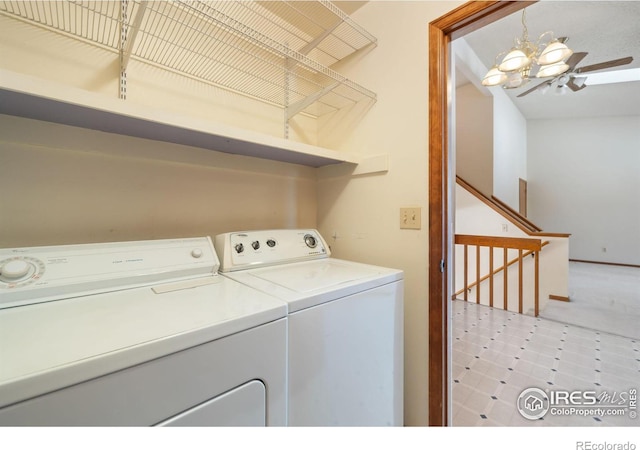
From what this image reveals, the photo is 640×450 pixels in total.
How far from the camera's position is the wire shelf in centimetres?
98

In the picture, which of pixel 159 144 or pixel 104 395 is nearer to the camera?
pixel 104 395

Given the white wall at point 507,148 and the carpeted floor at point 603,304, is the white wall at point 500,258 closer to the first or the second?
the carpeted floor at point 603,304

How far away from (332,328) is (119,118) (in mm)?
1020

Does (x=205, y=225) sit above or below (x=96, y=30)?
below

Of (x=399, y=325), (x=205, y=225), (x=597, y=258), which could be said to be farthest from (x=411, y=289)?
(x=597, y=258)

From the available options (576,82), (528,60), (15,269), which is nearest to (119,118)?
(15,269)

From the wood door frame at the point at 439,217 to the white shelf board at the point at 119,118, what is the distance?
0.56m

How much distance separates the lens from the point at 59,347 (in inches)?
19.6

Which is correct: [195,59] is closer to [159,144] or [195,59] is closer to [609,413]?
[159,144]

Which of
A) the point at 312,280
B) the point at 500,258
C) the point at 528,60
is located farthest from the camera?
the point at 500,258

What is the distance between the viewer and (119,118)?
89cm

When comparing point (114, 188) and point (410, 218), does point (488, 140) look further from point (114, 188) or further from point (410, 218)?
point (114, 188)

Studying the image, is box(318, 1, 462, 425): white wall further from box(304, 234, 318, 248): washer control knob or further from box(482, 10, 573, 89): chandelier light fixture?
box(482, 10, 573, 89): chandelier light fixture
